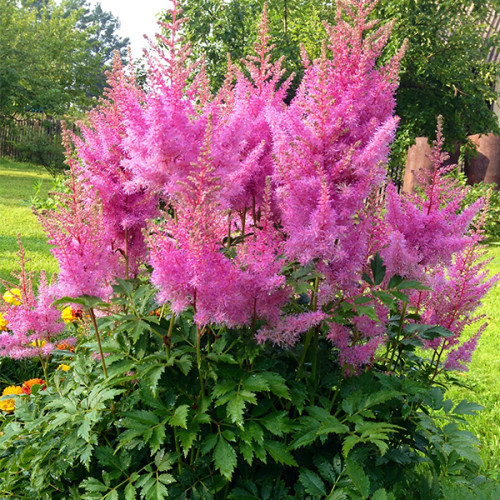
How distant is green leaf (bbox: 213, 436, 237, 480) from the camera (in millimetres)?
1621

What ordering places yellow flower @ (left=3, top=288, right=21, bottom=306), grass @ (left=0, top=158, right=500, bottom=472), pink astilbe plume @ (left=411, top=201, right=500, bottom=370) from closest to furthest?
pink astilbe plume @ (left=411, top=201, right=500, bottom=370) → yellow flower @ (left=3, top=288, right=21, bottom=306) → grass @ (left=0, top=158, right=500, bottom=472)

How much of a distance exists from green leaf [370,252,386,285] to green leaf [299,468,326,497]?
2.22ft

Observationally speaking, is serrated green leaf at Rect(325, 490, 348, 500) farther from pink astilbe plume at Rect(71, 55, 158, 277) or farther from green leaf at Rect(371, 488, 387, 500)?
pink astilbe plume at Rect(71, 55, 158, 277)

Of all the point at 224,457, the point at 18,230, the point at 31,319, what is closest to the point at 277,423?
the point at 224,457

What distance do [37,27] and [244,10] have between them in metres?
15.6

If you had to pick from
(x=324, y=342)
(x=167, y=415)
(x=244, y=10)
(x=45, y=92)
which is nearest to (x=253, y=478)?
(x=167, y=415)

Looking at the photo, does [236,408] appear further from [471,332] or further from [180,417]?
[471,332]

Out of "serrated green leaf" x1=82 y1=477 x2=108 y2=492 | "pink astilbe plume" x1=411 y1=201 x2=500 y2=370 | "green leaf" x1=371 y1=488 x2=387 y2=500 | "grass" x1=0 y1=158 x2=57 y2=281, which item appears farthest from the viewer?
"grass" x1=0 y1=158 x2=57 y2=281

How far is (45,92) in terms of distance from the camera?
17.2 meters

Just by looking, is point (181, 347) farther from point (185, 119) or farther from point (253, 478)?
point (185, 119)

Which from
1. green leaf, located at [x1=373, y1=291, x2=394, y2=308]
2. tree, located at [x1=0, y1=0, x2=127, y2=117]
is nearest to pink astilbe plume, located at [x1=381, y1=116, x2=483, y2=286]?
green leaf, located at [x1=373, y1=291, x2=394, y2=308]

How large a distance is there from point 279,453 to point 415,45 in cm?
860

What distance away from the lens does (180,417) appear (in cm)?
166

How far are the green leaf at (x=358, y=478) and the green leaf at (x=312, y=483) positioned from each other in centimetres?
17
